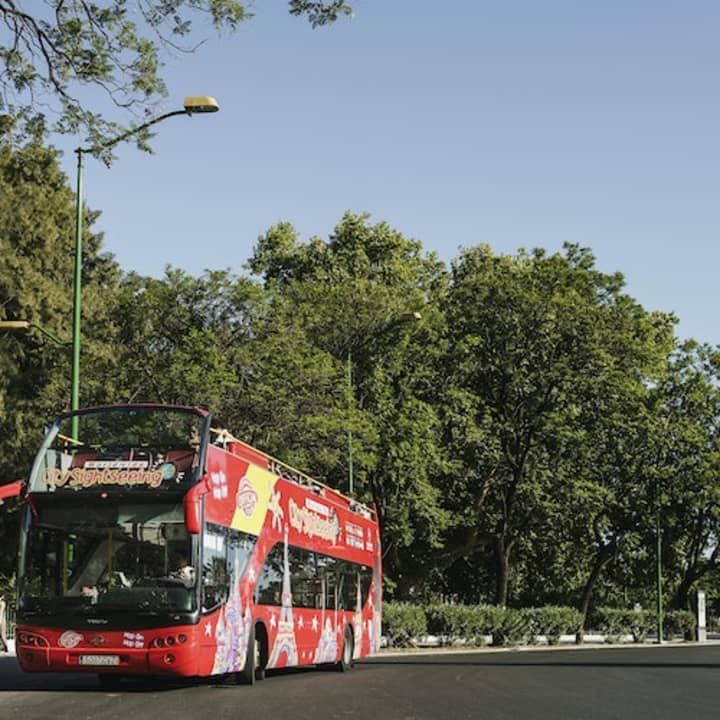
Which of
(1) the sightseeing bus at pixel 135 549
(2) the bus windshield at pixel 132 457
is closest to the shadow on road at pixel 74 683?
(1) the sightseeing bus at pixel 135 549

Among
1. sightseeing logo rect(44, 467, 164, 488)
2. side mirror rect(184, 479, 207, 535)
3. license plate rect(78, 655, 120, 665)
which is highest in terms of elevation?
sightseeing logo rect(44, 467, 164, 488)

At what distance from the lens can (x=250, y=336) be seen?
38250 mm

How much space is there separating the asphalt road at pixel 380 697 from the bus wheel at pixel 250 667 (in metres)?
0.21

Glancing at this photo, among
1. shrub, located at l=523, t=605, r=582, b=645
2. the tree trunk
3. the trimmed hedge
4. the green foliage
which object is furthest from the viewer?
the green foliage

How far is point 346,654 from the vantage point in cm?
2508

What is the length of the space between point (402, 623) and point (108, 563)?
2749 cm

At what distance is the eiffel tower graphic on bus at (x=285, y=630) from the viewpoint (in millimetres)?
20406

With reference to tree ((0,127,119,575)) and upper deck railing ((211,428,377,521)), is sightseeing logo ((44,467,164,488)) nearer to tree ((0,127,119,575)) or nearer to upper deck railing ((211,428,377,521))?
upper deck railing ((211,428,377,521))

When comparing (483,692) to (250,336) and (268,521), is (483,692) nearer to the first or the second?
(268,521)

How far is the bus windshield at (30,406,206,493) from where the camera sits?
17.0m

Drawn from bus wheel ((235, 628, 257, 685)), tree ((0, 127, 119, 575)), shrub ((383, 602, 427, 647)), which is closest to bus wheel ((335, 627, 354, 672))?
bus wheel ((235, 628, 257, 685))

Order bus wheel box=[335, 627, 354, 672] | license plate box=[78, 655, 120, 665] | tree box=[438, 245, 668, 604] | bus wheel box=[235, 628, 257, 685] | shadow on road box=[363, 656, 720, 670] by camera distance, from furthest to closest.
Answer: tree box=[438, 245, 668, 604]
shadow on road box=[363, 656, 720, 670]
bus wheel box=[335, 627, 354, 672]
bus wheel box=[235, 628, 257, 685]
license plate box=[78, 655, 120, 665]

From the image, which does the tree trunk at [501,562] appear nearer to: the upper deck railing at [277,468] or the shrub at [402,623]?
the shrub at [402,623]

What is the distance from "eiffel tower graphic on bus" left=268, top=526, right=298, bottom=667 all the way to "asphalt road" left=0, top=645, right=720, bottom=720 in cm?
42
